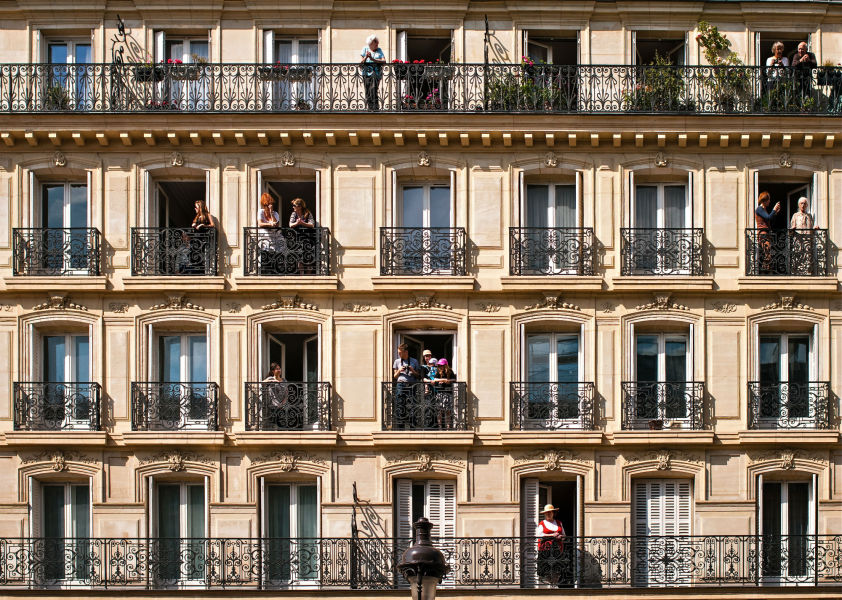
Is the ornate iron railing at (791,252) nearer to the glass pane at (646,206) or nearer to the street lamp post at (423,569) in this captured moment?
the glass pane at (646,206)

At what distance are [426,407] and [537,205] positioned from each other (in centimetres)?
468

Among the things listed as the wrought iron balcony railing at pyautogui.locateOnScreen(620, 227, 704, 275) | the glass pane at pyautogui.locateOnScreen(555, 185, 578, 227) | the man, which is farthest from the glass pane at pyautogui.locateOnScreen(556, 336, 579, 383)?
the man

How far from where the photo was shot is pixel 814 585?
22.3 meters

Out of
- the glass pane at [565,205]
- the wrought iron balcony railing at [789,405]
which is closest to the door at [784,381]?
the wrought iron balcony railing at [789,405]

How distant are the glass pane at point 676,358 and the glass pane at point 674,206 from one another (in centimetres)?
235

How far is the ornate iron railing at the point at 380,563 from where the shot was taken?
2234 cm

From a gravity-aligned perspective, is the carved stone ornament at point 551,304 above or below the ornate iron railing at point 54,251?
below

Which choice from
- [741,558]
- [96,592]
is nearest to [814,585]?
[741,558]

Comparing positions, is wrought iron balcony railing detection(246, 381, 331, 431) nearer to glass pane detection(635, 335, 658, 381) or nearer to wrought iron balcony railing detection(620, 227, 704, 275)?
glass pane detection(635, 335, 658, 381)

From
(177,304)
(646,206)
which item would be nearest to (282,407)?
(177,304)

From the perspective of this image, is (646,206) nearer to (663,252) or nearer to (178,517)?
(663,252)

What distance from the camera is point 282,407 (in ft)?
75.2

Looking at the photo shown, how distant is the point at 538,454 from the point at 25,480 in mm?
9864

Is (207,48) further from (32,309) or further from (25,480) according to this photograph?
(25,480)
